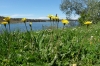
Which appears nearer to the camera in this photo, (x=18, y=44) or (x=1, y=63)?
(x=1, y=63)

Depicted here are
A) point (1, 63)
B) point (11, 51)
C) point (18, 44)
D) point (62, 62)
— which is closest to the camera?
point (1, 63)

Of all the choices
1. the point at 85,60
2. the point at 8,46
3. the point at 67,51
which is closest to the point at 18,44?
the point at 8,46

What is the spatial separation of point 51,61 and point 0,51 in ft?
3.70

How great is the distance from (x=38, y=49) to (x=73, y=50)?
697 millimetres

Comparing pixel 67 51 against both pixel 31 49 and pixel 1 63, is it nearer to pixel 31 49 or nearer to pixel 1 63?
pixel 31 49

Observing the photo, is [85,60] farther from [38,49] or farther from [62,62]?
[38,49]

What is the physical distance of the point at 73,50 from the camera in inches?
192

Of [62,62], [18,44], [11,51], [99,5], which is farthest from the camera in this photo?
[99,5]

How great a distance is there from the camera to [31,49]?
4973 millimetres

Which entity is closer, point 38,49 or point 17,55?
point 17,55

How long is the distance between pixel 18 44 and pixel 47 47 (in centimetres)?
74

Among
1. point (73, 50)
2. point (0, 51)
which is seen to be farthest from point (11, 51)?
point (73, 50)

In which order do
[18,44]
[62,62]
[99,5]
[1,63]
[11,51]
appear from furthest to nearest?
1. [99,5]
2. [18,44]
3. [11,51]
4. [62,62]
5. [1,63]

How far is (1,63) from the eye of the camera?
4020mm
